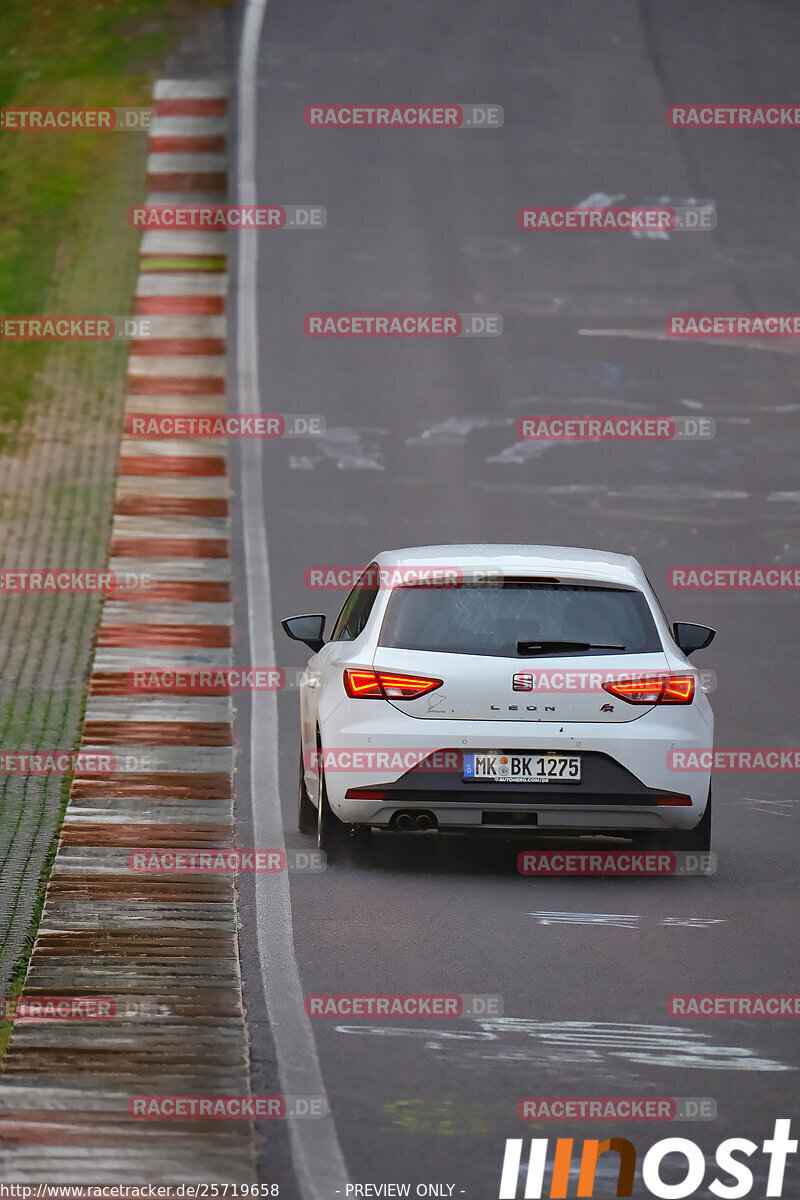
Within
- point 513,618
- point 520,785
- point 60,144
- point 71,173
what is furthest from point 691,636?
point 60,144

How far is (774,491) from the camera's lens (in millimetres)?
20094

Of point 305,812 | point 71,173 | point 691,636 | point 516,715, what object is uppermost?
point 71,173

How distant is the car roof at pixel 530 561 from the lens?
9.96 metres

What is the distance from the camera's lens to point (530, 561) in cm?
1009

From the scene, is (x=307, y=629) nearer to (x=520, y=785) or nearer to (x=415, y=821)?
(x=415, y=821)

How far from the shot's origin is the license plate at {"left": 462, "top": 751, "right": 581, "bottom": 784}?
9.41 m

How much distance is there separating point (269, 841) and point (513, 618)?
5.86 feet

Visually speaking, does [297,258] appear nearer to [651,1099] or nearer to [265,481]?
[265,481]

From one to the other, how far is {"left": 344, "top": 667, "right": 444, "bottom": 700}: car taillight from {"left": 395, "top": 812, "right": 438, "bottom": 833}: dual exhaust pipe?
0.56m

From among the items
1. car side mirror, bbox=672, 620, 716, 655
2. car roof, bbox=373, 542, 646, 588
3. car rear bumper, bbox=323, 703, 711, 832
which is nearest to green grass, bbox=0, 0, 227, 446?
car roof, bbox=373, 542, 646, 588

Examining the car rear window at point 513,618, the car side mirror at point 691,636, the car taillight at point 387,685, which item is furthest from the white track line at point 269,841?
the car side mirror at point 691,636

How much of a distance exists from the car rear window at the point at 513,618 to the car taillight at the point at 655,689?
179mm

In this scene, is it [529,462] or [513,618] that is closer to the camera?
[513,618]

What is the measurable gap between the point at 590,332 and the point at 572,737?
15980mm
